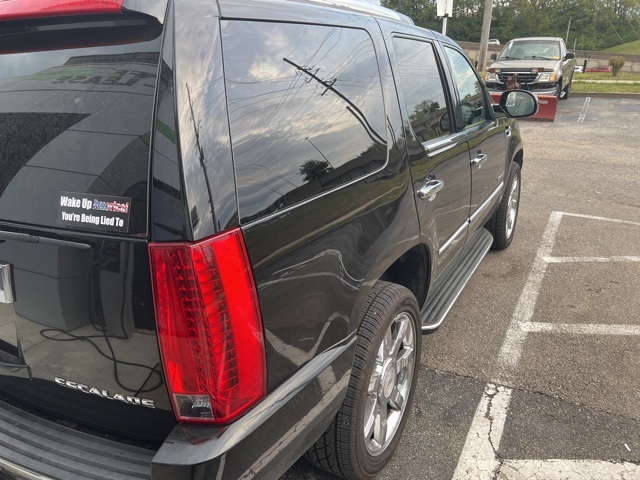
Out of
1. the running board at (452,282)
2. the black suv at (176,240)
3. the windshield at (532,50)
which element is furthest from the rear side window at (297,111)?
the windshield at (532,50)

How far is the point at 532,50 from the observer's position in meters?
16.3

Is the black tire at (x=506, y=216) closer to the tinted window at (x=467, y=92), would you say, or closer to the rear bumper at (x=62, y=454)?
the tinted window at (x=467, y=92)

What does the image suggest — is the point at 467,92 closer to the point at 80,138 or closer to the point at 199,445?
the point at 80,138

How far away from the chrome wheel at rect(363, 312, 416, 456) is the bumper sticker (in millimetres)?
1231

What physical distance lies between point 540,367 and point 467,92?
187 cm

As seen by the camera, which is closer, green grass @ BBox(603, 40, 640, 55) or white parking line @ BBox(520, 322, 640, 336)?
white parking line @ BBox(520, 322, 640, 336)

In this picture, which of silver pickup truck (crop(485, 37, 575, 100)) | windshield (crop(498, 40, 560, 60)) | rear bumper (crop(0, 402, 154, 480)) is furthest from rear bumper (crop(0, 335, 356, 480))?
windshield (crop(498, 40, 560, 60))

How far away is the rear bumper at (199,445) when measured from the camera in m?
1.43

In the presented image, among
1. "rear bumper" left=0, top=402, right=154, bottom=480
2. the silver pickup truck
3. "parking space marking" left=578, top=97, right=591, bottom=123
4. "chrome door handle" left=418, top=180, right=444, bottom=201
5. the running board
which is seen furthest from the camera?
the silver pickup truck

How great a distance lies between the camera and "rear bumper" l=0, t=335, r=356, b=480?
4.68 ft

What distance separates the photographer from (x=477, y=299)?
4109 mm

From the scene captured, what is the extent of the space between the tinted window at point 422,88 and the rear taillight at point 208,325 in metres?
1.49

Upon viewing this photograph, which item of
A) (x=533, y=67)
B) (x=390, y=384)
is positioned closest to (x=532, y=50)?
(x=533, y=67)

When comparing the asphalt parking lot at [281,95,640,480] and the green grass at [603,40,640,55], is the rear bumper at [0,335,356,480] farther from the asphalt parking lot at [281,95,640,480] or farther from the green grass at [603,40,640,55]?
the green grass at [603,40,640,55]
